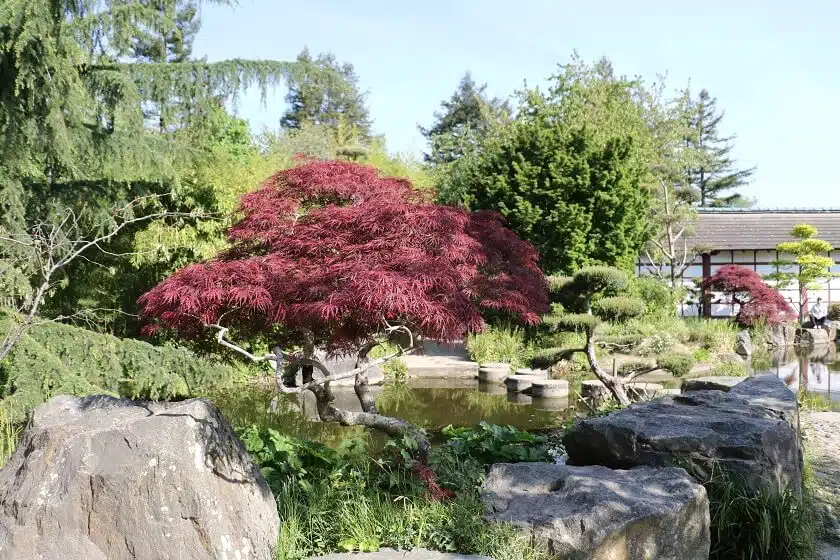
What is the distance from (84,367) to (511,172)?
32.4ft

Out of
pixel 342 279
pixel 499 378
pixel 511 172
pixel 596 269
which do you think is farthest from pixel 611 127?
pixel 342 279

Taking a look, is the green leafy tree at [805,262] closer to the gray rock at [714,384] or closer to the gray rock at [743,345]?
the gray rock at [743,345]

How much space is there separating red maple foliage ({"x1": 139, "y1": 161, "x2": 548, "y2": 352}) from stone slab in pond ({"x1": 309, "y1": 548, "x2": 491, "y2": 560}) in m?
1.36

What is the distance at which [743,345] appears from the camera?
44.3 feet

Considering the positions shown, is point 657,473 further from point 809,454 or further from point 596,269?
point 596,269

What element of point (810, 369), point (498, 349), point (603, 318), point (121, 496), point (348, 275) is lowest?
point (810, 369)

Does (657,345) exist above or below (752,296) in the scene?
below

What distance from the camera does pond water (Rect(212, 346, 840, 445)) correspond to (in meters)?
7.06

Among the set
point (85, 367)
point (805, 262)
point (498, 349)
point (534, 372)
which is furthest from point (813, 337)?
point (85, 367)

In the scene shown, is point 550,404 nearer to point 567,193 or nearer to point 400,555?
point 567,193

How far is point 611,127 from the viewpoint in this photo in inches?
662

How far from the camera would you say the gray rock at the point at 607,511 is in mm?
2961

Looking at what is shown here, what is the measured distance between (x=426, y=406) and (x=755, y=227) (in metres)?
15.7

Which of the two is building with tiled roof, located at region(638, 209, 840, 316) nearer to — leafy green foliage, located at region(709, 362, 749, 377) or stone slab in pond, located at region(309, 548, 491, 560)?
leafy green foliage, located at region(709, 362, 749, 377)
